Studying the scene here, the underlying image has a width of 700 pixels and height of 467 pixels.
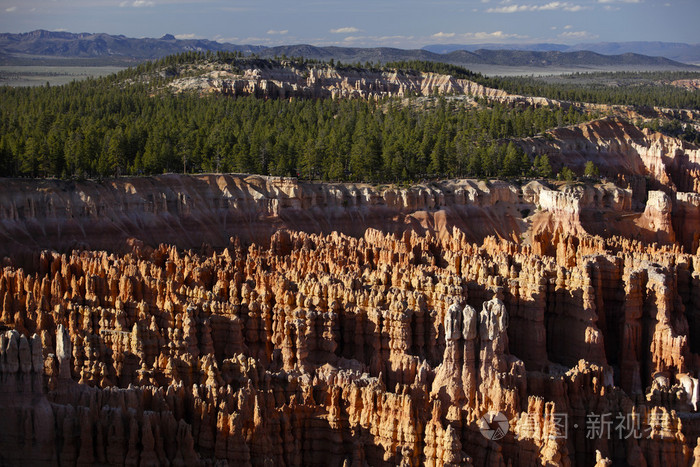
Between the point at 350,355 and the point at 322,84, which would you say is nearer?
the point at 350,355

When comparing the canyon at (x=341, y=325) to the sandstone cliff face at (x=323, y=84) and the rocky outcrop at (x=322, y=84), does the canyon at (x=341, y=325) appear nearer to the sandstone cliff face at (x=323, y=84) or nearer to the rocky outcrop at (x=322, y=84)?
the rocky outcrop at (x=322, y=84)

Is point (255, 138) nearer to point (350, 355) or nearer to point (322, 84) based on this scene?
point (350, 355)

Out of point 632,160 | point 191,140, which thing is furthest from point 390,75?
point 191,140

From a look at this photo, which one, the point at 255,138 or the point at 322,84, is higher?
the point at 322,84

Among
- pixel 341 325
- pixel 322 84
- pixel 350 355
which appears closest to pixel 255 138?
pixel 341 325

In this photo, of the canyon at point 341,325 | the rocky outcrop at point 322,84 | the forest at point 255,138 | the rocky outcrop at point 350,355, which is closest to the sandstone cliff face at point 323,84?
the rocky outcrop at point 322,84

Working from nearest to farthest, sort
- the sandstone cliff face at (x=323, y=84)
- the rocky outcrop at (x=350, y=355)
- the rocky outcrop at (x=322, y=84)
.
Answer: the rocky outcrop at (x=350, y=355), the sandstone cliff face at (x=323, y=84), the rocky outcrop at (x=322, y=84)

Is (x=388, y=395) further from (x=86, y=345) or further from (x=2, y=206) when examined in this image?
(x=2, y=206)
